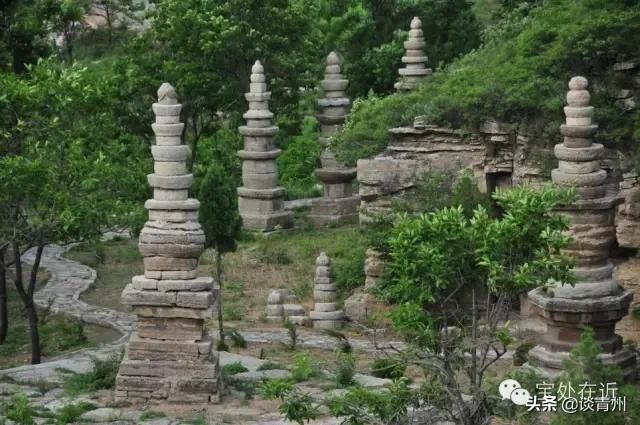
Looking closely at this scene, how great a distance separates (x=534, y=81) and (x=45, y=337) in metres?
9.06

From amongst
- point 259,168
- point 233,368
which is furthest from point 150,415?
point 259,168

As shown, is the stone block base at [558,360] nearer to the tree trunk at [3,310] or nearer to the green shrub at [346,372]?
the green shrub at [346,372]

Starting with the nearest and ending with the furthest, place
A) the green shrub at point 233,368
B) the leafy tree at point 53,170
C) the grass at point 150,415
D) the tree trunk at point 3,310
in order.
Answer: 1. the grass at point 150,415
2. the green shrub at point 233,368
3. the leafy tree at point 53,170
4. the tree trunk at point 3,310

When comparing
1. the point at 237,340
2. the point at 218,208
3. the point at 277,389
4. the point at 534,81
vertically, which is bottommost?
the point at 237,340

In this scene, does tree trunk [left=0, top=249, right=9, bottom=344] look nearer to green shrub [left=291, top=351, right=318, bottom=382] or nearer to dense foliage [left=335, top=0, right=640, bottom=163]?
green shrub [left=291, top=351, right=318, bottom=382]

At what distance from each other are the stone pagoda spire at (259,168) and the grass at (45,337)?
7413 millimetres

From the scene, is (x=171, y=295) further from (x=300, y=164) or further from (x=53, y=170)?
(x=300, y=164)

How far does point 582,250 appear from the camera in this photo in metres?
23.5

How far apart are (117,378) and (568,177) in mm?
6223

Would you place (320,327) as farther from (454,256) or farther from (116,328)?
(454,256)

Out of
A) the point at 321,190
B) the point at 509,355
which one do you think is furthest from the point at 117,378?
the point at 321,190

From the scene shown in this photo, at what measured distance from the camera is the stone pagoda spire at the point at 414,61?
3909 cm

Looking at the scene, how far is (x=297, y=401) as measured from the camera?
789 inches

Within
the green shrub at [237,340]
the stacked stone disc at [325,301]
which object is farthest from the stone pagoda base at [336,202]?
the green shrub at [237,340]
